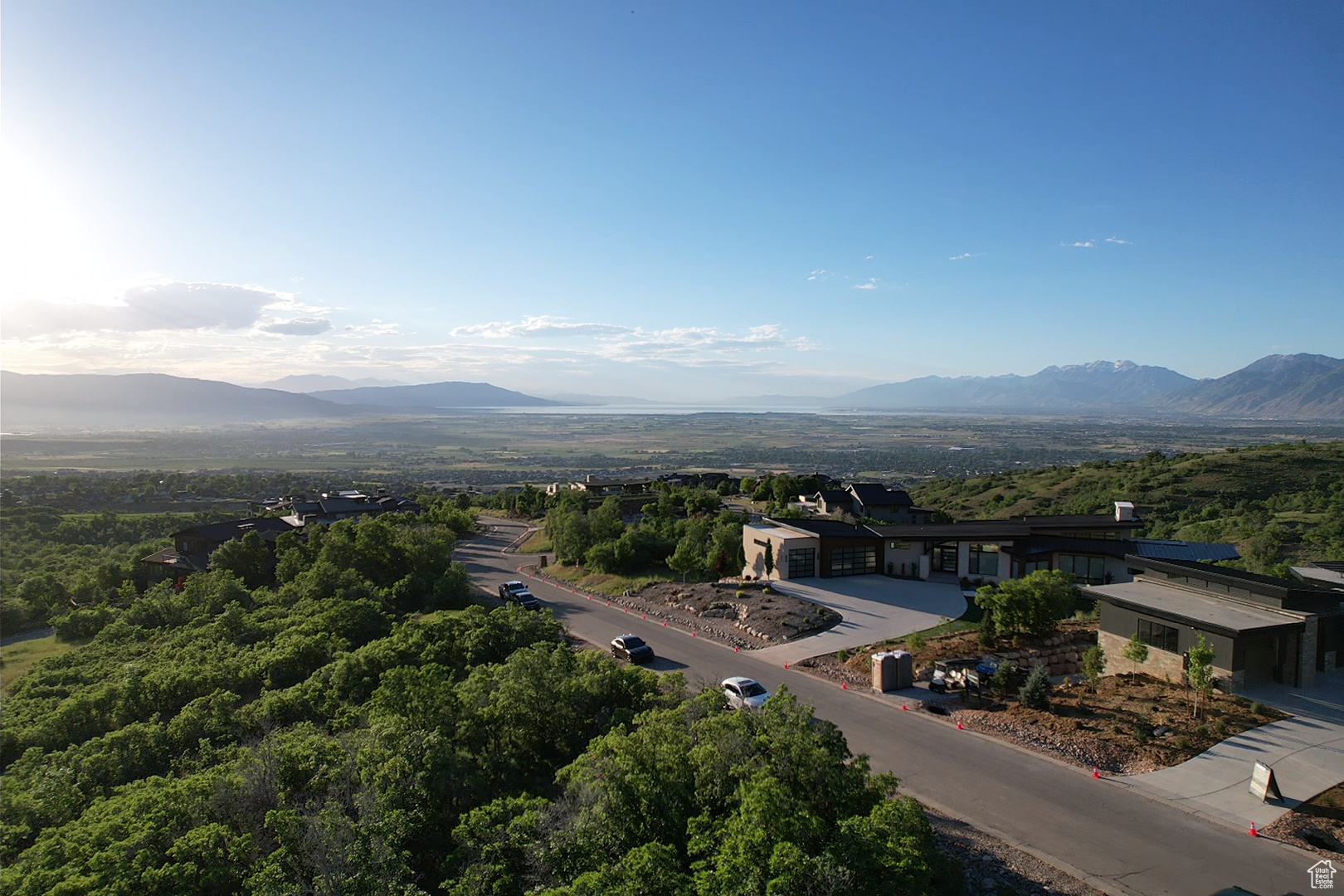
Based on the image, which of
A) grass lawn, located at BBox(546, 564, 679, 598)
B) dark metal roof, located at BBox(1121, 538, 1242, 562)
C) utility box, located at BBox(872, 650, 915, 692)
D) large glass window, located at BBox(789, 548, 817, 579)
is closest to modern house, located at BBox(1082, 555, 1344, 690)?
utility box, located at BBox(872, 650, 915, 692)

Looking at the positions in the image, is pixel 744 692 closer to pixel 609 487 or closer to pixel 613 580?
pixel 613 580

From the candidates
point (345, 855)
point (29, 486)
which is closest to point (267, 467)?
point (29, 486)

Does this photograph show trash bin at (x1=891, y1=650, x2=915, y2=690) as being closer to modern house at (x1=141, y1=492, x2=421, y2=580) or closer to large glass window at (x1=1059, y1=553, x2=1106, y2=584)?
large glass window at (x1=1059, y1=553, x2=1106, y2=584)

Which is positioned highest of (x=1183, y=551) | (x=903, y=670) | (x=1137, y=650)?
(x=1183, y=551)

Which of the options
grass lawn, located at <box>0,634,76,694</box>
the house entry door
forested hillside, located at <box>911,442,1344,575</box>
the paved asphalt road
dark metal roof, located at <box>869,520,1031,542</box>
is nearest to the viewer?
the paved asphalt road

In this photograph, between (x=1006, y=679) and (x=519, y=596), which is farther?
(x=519, y=596)

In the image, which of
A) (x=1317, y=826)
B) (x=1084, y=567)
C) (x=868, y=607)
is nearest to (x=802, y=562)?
(x=868, y=607)

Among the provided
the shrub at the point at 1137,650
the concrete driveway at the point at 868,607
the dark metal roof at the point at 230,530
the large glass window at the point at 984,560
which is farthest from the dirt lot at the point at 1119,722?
the dark metal roof at the point at 230,530
